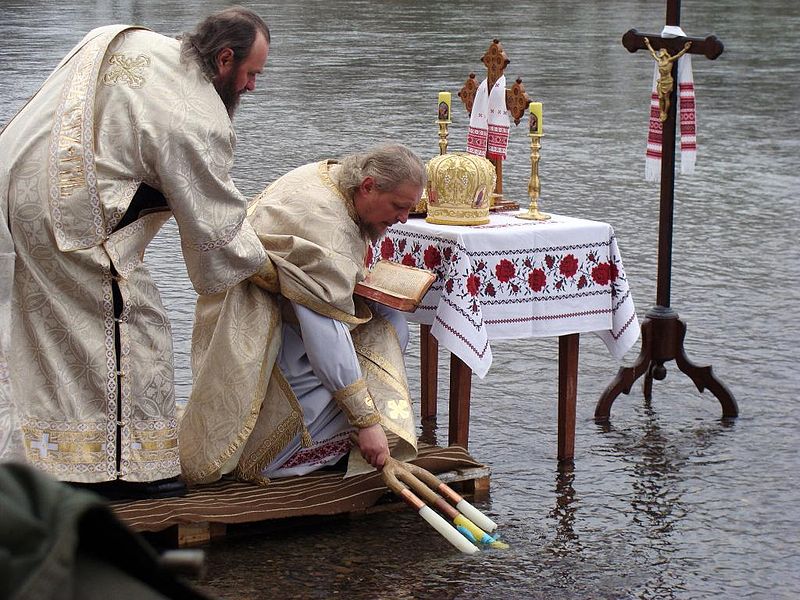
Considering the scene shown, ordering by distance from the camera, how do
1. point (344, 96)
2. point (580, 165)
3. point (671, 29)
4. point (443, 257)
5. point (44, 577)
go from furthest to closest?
point (344, 96) < point (580, 165) < point (671, 29) < point (443, 257) < point (44, 577)

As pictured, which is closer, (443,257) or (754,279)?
(443,257)

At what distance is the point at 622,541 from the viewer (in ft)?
14.3

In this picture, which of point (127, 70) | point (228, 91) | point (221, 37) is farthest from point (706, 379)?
point (127, 70)

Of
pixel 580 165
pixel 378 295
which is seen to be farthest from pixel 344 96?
pixel 378 295

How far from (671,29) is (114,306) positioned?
2.44 metres

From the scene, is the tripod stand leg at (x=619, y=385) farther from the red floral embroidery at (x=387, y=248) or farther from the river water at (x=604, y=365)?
the red floral embroidery at (x=387, y=248)

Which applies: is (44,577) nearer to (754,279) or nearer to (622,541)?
(622,541)

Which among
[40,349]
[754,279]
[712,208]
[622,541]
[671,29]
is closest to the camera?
[40,349]

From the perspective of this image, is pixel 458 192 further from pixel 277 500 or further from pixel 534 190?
pixel 277 500

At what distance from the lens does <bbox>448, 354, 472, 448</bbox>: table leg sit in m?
4.83

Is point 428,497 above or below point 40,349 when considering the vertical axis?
below

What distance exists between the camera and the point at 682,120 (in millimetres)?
5461

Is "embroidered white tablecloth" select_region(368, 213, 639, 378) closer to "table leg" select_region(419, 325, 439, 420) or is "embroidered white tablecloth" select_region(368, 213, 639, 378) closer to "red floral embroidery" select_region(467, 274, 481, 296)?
"red floral embroidery" select_region(467, 274, 481, 296)

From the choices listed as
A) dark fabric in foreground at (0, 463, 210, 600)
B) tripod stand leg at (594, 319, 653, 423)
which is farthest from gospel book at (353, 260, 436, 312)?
dark fabric in foreground at (0, 463, 210, 600)
